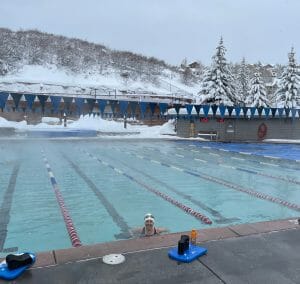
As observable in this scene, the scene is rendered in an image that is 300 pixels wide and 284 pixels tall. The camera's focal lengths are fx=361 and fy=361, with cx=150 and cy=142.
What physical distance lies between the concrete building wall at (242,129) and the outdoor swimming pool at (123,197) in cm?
1247

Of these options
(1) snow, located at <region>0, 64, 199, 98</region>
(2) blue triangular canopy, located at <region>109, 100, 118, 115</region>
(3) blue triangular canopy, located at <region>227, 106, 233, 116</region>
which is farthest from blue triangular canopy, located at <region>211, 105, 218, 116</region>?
(1) snow, located at <region>0, 64, 199, 98</region>

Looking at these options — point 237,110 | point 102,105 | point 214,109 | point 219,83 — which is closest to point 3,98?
point 102,105

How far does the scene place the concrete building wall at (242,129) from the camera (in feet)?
80.5

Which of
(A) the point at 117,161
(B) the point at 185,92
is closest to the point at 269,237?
(A) the point at 117,161

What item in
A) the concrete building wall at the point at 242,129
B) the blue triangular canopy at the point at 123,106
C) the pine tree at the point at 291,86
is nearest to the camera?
the blue triangular canopy at the point at 123,106

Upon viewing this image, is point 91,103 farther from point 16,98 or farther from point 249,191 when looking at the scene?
point 249,191

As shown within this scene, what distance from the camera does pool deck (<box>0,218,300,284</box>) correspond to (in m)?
2.93

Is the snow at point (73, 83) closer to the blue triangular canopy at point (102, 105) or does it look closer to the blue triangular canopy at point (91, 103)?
the blue triangular canopy at point (91, 103)

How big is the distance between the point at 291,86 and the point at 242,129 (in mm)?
10947

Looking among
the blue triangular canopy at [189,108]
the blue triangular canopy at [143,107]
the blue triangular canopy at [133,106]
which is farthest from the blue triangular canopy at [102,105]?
the blue triangular canopy at [189,108]

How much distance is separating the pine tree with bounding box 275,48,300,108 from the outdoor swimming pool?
21983 mm

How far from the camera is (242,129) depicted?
24656 mm

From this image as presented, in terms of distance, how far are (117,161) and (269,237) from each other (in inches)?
363

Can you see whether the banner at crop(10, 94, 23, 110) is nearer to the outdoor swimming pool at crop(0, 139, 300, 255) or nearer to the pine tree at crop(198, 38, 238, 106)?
the outdoor swimming pool at crop(0, 139, 300, 255)
